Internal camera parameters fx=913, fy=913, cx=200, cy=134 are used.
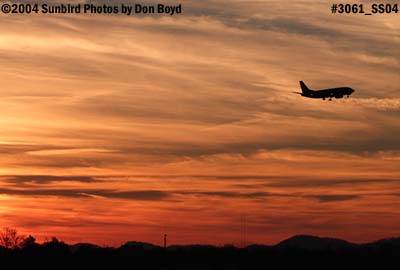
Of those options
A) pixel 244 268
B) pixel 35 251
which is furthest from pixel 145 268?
pixel 35 251

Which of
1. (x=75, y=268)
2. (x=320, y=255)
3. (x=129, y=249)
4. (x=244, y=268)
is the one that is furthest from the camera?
(x=129, y=249)

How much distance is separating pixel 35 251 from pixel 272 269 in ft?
221

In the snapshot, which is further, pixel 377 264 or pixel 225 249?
pixel 225 249

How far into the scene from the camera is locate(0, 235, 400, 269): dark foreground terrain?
15512cm

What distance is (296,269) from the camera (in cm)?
14938

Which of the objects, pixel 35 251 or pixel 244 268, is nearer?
pixel 244 268

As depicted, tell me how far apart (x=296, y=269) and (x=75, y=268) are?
39.4 metres

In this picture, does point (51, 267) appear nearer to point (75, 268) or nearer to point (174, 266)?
point (75, 268)

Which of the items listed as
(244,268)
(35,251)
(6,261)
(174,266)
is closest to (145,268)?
(174,266)

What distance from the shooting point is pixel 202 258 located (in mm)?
170625

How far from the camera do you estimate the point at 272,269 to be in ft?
488

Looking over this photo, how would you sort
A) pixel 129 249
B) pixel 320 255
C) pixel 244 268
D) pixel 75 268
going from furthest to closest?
pixel 129 249 → pixel 320 255 → pixel 75 268 → pixel 244 268

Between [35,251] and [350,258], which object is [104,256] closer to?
[35,251]

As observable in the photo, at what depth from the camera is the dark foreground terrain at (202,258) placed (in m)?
155
